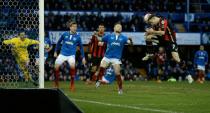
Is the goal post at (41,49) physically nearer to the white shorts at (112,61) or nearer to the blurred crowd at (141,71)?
the white shorts at (112,61)

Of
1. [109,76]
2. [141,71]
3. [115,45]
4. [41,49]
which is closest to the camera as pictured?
[41,49]

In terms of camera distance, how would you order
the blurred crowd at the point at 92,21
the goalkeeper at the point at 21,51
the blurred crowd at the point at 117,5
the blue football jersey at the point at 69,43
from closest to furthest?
the goalkeeper at the point at 21,51 < the blue football jersey at the point at 69,43 < the blurred crowd at the point at 92,21 < the blurred crowd at the point at 117,5

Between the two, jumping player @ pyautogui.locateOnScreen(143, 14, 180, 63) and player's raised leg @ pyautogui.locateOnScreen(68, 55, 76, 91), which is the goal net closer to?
jumping player @ pyautogui.locateOnScreen(143, 14, 180, 63)

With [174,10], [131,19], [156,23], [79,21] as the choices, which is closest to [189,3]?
[174,10]

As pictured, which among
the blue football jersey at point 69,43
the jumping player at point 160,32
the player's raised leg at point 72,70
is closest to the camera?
the jumping player at point 160,32

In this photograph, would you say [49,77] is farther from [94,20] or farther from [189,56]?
[189,56]

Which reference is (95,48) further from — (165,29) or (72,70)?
(165,29)

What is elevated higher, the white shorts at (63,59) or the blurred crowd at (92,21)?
the blurred crowd at (92,21)

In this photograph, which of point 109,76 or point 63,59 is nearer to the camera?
point 63,59

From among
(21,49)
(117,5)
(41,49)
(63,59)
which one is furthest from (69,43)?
(117,5)

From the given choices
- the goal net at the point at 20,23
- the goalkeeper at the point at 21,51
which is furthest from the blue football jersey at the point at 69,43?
the goal net at the point at 20,23

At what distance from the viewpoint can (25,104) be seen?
7.82m

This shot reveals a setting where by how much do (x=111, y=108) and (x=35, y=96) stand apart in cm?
371

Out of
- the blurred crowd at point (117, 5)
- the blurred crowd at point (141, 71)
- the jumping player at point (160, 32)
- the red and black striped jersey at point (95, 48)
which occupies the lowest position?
the blurred crowd at point (141, 71)
